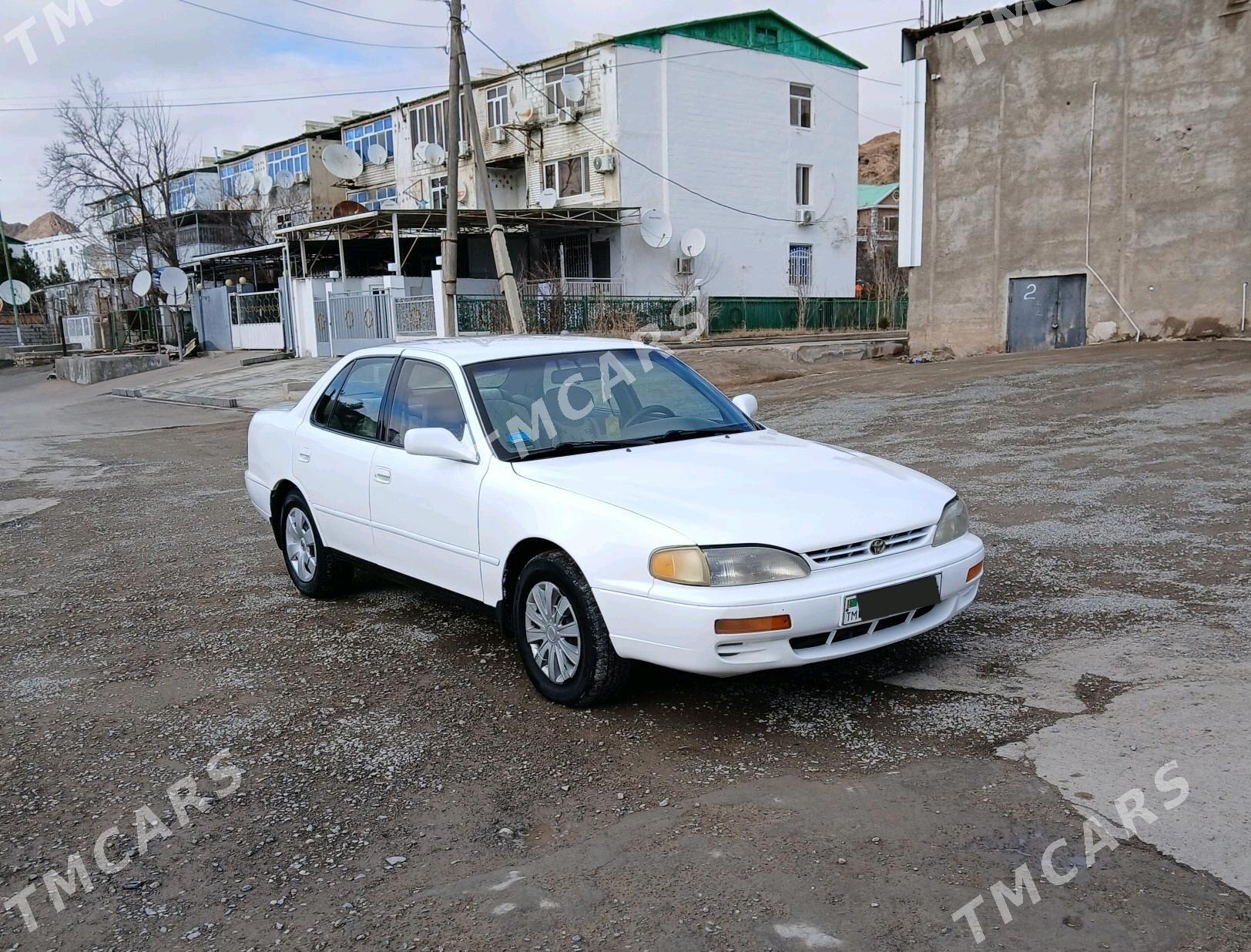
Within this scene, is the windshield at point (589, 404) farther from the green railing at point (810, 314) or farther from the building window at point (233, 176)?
the building window at point (233, 176)

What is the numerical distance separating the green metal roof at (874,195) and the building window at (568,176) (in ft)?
94.9

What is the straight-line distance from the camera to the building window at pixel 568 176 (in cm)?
3447

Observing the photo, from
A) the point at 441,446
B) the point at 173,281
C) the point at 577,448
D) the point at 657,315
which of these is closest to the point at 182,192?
the point at 173,281

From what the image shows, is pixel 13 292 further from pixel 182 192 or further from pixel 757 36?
pixel 757 36

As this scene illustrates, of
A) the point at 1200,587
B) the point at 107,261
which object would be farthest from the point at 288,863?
the point at 107,261

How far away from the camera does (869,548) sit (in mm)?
4043

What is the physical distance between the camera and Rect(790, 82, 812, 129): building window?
3694 cm

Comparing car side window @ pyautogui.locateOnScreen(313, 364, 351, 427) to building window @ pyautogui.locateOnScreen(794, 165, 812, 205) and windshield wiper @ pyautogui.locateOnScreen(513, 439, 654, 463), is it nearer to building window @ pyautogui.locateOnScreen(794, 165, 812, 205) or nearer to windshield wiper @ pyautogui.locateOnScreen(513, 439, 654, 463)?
windshield wiper @ pyautogui.locateOnScreen(513, 439, 654, 463)

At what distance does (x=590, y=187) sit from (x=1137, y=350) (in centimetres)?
2045

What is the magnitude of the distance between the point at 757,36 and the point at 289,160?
2315 centimetres

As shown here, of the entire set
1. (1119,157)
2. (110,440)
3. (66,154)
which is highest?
(66,154)

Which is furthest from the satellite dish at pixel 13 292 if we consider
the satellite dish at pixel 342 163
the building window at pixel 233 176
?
the satellite dish at pixel 342 163

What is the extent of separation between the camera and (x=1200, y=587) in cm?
545

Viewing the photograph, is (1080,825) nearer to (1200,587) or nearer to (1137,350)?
(1200,587)
